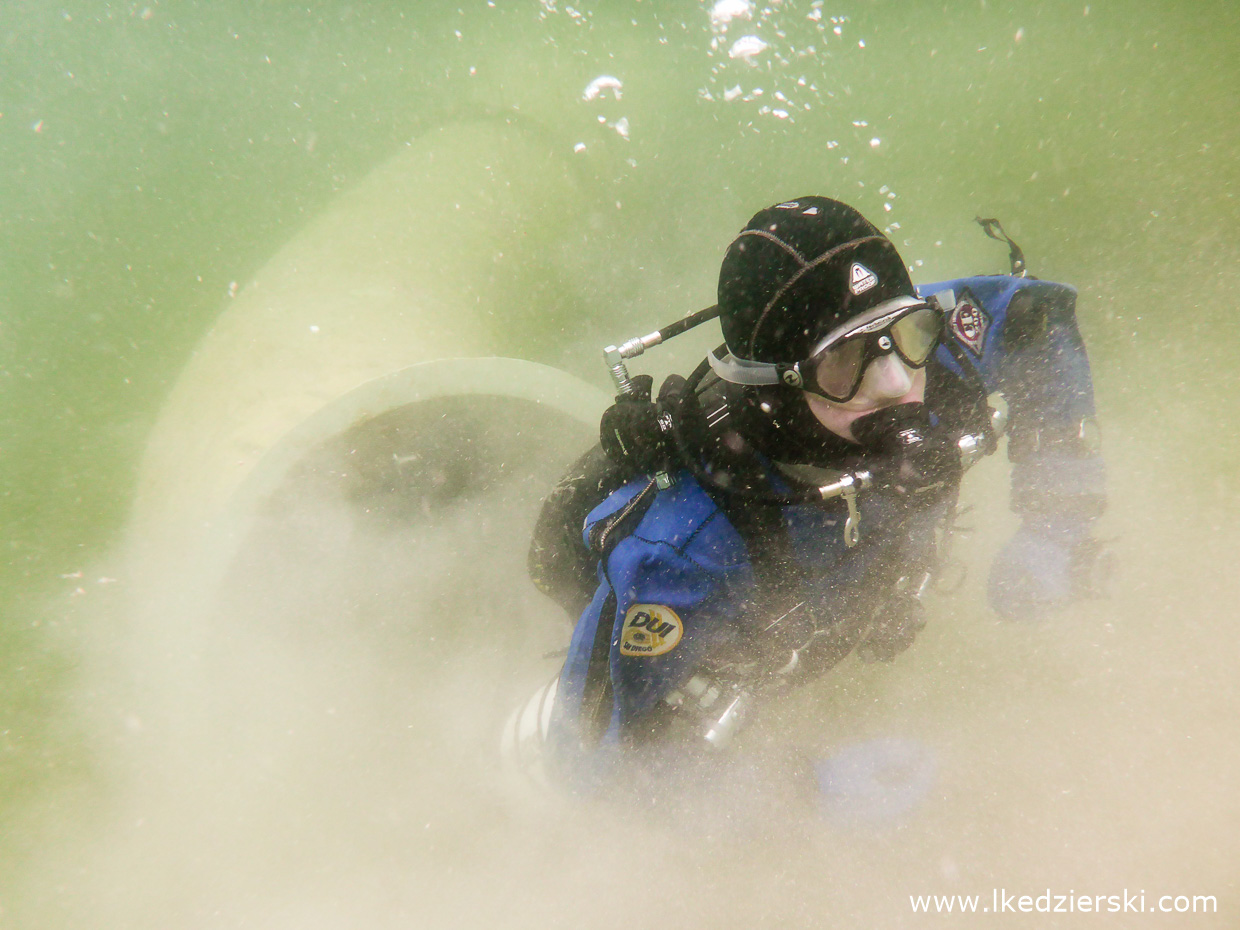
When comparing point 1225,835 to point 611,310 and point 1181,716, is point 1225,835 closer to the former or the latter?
point 1181,716

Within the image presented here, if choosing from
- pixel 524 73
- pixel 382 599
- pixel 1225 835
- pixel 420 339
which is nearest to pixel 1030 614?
pixel 1225 835

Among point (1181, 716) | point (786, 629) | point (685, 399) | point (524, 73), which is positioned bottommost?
point (1181, 716)

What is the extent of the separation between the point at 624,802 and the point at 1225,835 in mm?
2308

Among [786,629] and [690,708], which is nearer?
[786,629]

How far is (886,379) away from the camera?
4.34ft

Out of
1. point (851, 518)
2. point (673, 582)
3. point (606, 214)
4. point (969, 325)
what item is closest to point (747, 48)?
point (606, 214)

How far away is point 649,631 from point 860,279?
107 cm

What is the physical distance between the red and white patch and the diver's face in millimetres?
457

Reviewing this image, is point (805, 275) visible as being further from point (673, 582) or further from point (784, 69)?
point (784, 69)

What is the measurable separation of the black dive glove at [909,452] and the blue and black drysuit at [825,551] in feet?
0.27

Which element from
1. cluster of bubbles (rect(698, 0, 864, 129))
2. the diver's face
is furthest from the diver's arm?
cluster of bubbles (rect(698, 0, 864, 129))

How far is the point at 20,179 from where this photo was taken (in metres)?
2.97

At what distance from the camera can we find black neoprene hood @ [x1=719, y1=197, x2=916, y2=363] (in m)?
1.27

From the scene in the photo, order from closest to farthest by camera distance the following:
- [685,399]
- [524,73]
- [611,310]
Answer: [685,399]
[524,73]
[611,310]
